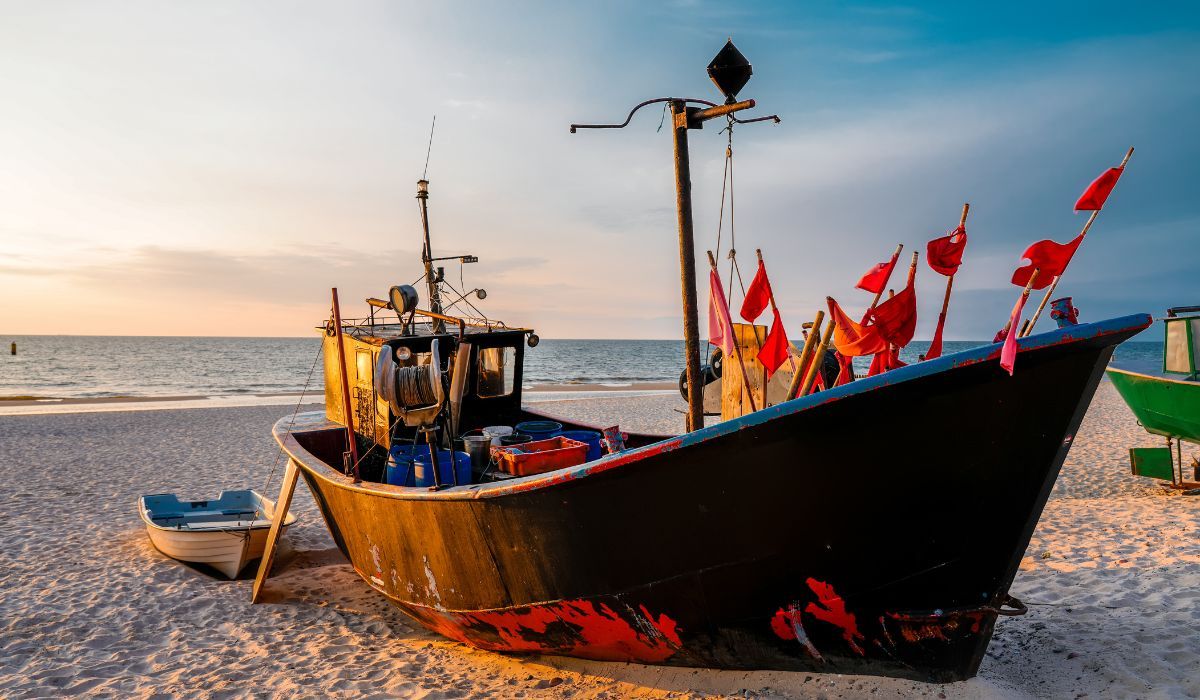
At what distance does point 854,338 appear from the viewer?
4395mm

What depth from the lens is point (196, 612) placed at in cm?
680

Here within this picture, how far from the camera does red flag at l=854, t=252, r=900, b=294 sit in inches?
174

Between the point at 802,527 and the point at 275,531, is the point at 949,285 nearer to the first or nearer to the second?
the point at 802,527

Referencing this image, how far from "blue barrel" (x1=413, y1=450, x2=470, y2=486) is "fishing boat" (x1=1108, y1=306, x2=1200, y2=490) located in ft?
35.2

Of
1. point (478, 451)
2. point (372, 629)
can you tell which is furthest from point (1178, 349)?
point (372, 629)

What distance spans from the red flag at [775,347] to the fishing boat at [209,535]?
18.7 feet

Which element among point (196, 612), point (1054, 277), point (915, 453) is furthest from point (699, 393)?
point (196, 612)

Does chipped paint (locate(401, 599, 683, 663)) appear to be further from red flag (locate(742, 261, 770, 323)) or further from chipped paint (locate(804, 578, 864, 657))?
red flag (locate(742, 261, 770, 323))

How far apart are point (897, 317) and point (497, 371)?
187 inches

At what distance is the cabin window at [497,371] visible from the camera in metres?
7.88

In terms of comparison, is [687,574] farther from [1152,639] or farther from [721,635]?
[1152,639]

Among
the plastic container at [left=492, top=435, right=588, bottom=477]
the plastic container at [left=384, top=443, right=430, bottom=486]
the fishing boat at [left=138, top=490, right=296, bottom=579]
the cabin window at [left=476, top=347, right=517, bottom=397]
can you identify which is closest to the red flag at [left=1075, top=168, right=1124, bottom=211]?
the plastic container at [left=492, top=435, right=588, bottom=477]

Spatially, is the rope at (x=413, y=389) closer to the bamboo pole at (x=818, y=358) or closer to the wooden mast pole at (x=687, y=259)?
the wooden mast pole at (x=687, y=259)

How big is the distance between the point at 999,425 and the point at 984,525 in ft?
2.05
